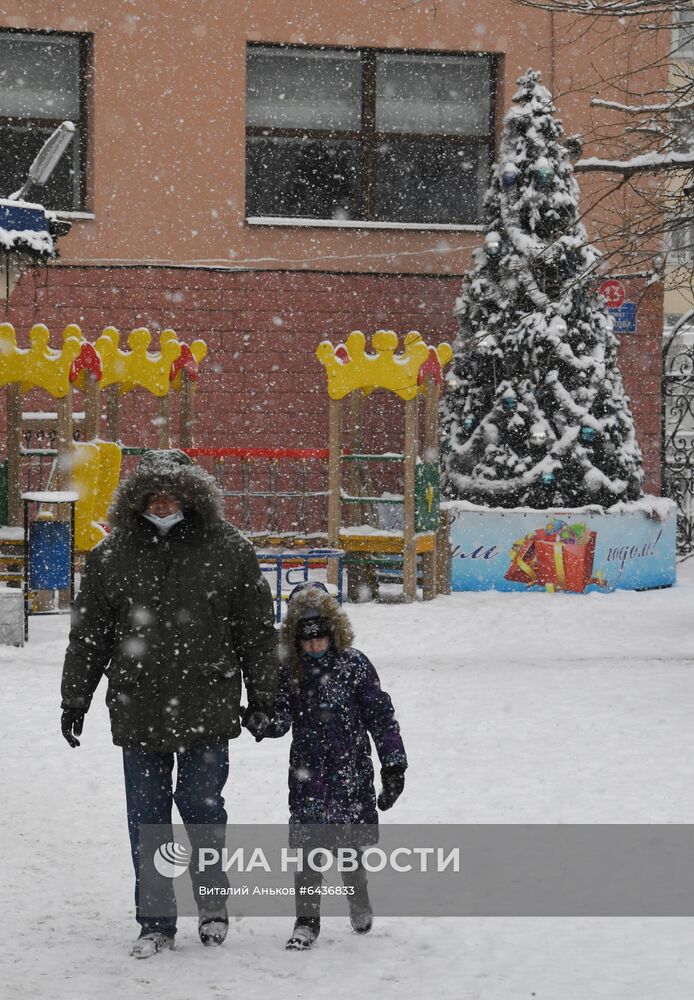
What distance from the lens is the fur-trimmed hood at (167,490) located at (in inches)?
202

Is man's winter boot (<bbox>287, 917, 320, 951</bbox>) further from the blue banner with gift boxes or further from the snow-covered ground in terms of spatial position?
the blue banner with gift boxes

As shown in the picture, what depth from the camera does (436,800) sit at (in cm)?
722

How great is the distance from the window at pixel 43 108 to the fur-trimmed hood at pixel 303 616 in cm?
1474

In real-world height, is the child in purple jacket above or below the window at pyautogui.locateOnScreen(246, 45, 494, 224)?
below

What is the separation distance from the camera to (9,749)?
330 inches

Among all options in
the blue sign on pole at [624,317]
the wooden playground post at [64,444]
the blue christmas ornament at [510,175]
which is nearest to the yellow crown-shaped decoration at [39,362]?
the wooden playground post at [64,444]

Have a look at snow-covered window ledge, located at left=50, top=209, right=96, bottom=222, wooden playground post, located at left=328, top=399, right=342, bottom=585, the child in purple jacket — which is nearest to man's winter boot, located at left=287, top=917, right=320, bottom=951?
the child in purple jacket

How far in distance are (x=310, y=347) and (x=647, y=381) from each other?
167 inches

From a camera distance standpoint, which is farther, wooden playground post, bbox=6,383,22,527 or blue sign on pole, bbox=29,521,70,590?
wooden playground post, bbox=6,383,22,527

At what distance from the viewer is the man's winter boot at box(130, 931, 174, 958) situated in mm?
5031

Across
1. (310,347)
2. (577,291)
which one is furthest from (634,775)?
(310,347)

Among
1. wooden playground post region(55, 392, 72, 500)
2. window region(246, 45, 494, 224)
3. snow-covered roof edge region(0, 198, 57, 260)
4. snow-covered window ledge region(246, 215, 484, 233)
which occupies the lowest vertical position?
wooden playground post region(55, 392, 72, 500)

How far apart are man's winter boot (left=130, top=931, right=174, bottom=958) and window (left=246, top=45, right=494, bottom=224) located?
1524 cm

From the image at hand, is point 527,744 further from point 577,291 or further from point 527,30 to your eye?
point 527,30
